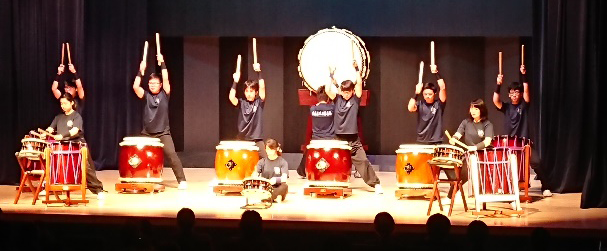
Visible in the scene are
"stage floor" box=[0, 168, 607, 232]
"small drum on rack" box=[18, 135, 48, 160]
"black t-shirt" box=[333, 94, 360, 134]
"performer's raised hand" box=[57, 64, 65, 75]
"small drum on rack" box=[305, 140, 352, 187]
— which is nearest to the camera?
"stage floor" box=[0, 168, 607, 232]

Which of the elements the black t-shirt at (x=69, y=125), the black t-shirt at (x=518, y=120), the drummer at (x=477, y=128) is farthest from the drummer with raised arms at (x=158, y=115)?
the black t-shirt at (x=518, y=120)

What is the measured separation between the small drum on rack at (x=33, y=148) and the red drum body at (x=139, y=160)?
1.06 meters

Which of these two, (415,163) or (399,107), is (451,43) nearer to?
(399,107)

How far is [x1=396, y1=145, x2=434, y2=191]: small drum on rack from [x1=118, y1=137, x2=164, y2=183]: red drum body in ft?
7.83

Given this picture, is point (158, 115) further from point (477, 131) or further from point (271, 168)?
point (477, 131)

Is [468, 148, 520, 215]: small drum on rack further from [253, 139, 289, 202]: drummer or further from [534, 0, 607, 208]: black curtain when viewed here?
[253, 139, 289, 202]: drummer

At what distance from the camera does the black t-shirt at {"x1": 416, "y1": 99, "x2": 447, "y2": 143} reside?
30.6 feet

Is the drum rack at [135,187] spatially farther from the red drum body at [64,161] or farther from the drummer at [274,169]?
the drummer at [274,169]

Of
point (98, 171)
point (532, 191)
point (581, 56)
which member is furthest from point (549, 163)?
point (98, 171)

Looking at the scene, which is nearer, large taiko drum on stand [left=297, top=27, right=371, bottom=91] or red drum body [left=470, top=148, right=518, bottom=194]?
red drum body [left=470, top=148, right=518, bottom=194]

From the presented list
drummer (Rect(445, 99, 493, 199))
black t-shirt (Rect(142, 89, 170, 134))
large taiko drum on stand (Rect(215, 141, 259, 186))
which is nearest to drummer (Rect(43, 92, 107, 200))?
black t-shirt (Rect(142, 89, 170, 134))

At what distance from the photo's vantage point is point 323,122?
32.0 feet

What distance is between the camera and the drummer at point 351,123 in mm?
9234

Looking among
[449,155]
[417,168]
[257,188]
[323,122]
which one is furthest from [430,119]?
[257,188]
